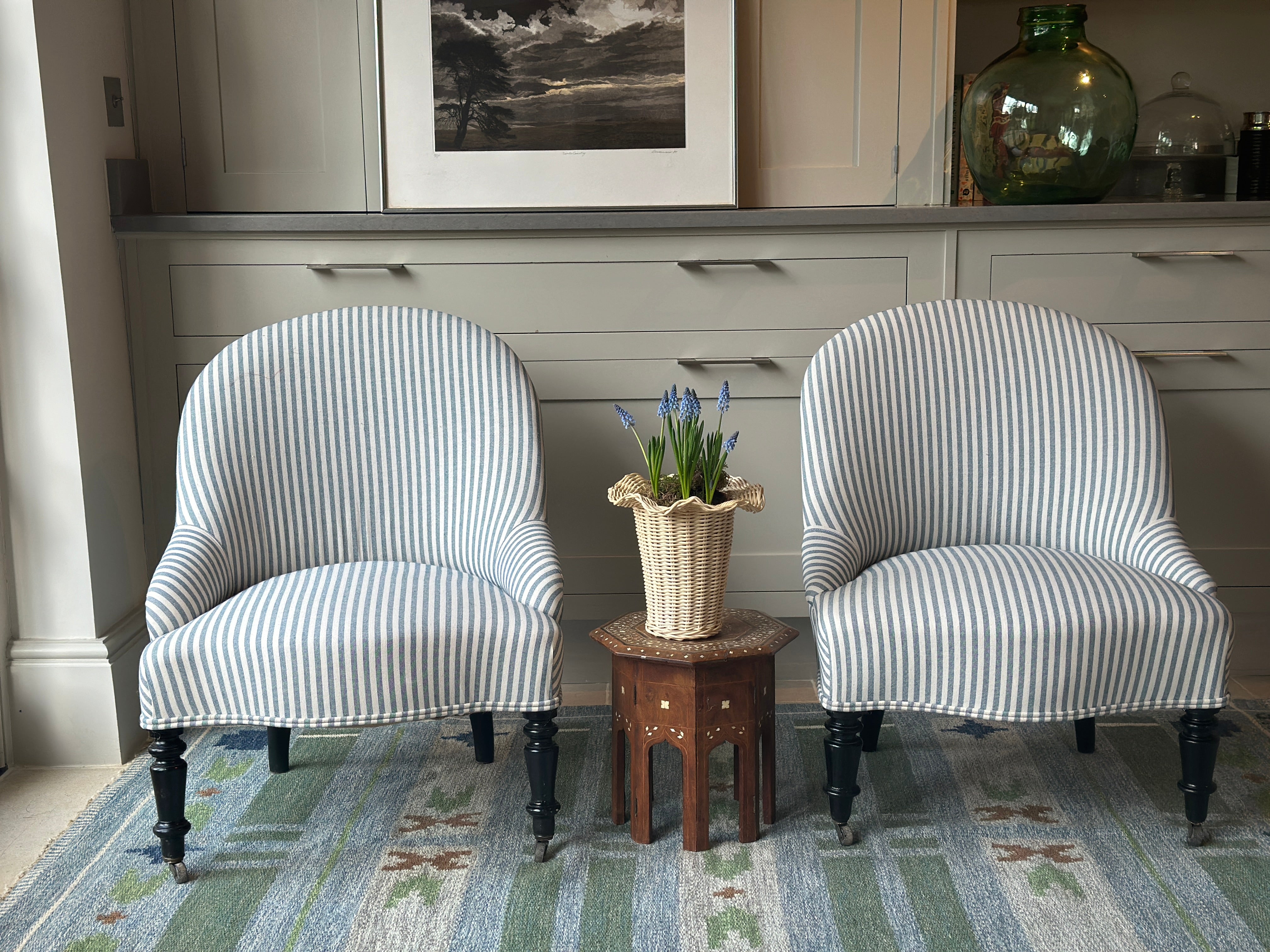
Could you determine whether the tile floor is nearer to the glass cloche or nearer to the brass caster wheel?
the brass caster wheel

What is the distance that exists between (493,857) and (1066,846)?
0.94 metres

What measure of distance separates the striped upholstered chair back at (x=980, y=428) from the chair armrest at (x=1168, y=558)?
0.07 meters

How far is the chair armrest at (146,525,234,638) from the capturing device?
1.71 m

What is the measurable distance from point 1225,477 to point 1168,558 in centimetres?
71

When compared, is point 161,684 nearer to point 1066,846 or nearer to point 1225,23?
point 1066,846

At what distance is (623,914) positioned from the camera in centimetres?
161

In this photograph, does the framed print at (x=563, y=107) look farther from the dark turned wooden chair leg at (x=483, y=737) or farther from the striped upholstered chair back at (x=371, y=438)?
the dark turned wooden chair leg at (x=483, y=737)

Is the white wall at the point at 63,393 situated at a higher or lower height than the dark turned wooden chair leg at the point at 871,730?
higher

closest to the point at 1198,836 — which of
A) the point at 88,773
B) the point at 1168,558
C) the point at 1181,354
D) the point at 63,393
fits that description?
the point at 1168,558

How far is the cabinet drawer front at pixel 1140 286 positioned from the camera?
231 centimetres

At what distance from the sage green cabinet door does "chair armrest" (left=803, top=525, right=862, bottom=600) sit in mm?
908

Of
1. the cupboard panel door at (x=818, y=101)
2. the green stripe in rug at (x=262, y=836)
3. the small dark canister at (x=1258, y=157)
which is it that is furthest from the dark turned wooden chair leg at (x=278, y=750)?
the small dark canister at (x=1258, y=157)

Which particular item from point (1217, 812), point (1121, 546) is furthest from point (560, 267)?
point (1217, 812)

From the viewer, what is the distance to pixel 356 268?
2303 mm
